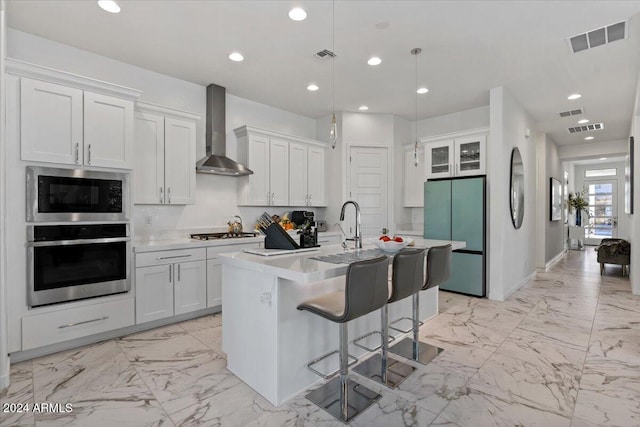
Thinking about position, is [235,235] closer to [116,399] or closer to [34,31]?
[116,399]

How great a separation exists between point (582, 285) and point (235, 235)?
223 inches

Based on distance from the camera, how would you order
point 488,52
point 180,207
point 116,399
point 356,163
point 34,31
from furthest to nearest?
point 356,163
point 180,207
point 488,52
point 34,31
point 116,399

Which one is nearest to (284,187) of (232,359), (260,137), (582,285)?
(260,137)

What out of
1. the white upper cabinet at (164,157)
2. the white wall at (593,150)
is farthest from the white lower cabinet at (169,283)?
the white wall at (593,150)

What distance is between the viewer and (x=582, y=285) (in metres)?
5.46

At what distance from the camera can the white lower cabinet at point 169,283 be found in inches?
131

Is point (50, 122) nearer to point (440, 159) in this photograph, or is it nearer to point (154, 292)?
point (154, 292)

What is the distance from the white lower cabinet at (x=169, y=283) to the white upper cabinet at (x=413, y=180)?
375 centimetres

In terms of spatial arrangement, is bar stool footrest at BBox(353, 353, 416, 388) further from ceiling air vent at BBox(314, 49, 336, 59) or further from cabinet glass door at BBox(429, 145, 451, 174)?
cabinet glass door at BBox(429, 145, 451, 174)

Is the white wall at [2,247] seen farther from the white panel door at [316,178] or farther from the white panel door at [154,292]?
the white panel door at [316,178]

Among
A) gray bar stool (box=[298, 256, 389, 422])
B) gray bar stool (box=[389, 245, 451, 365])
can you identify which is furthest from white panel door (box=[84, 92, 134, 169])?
gray bar stool (box=[389, 245, 451, 365])

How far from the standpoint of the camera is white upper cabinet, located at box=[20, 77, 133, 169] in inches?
108

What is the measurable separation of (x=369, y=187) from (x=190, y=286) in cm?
332

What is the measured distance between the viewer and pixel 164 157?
3.82 m
